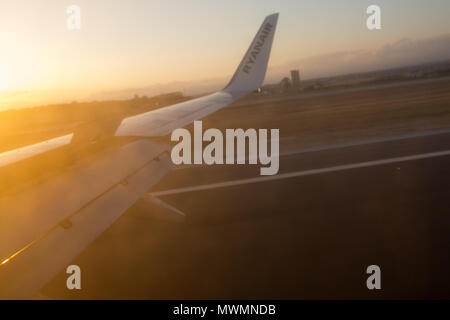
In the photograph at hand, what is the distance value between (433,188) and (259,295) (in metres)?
3.13

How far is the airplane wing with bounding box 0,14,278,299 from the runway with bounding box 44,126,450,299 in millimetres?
938

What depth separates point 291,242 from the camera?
3770 mm

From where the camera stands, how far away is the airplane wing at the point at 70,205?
1.38 m

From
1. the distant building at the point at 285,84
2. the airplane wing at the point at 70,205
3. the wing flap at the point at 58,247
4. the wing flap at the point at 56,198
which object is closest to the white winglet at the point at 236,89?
the airplane wing at the point at 70,205

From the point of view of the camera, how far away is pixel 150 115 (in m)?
Answer: 3.45

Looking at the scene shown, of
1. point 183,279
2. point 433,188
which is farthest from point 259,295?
point 433,188

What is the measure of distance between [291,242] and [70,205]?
2.51m

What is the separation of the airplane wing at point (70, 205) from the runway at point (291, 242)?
0.94 meters

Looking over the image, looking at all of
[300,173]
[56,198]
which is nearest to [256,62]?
[300,173]

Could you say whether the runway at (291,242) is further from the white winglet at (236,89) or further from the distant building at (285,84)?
the distant building at (285,84)

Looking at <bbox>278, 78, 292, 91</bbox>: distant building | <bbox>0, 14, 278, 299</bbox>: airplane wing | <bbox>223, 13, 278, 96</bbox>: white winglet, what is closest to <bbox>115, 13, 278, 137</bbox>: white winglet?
<bbox>223, 13, 278, 96</bbox>: white winglet
